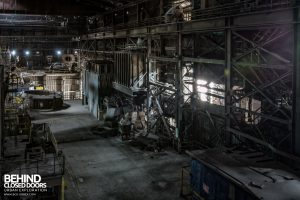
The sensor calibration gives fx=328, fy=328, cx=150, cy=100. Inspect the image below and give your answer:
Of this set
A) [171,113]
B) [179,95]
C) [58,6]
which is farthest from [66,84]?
[179,95]

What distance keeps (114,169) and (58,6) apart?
76.0ft

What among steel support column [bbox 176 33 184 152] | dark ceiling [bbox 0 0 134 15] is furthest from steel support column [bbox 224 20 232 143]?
dark ceiling [bbox 0 0 134 15]

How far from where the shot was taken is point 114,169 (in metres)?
17.6

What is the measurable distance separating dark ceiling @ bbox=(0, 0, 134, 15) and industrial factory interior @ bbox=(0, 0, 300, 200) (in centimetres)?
11

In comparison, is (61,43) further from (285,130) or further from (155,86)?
(285,130)

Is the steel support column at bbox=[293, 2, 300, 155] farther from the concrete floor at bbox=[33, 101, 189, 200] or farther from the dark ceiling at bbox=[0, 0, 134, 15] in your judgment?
the dark ceiling at bbox=[0, 0, 134, 15]

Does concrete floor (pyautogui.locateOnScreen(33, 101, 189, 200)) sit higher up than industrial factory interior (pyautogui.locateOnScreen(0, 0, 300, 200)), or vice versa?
industrial factory interior (pyautogui.locateOnScreen(0, 0, 300, 200))

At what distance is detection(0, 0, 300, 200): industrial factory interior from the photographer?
38.1ft

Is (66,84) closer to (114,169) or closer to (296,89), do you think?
(114,169)

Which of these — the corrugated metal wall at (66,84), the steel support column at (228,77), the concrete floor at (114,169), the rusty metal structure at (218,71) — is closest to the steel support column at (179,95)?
the rusty metal structure at (218,71)

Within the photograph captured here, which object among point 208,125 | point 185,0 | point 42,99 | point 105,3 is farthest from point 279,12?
point 42,99

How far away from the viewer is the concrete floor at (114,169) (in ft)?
48.0

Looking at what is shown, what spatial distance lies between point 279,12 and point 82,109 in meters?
26.3

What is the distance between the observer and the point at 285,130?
44.1ft
